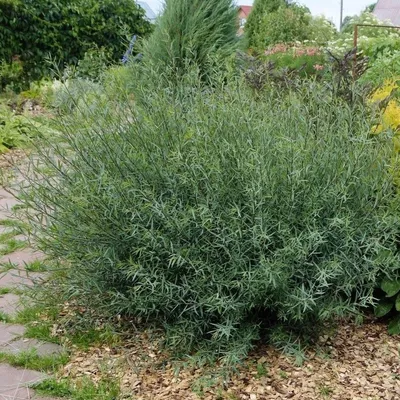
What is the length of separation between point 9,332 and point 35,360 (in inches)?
14.2

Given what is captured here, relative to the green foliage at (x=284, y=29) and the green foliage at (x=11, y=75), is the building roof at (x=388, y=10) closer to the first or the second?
the green foliage at (x=284, y=29)

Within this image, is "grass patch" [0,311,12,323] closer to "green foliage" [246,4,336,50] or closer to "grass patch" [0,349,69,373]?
"grass patch" [0,349,69,373]

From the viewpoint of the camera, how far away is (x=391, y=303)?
2.63 meters

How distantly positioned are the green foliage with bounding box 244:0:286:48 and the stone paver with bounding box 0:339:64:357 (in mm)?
13117

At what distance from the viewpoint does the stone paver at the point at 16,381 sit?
2.22 metres

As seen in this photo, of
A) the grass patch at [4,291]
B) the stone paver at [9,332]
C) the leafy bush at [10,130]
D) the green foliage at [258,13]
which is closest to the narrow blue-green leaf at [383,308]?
the stone paver at [9,332]

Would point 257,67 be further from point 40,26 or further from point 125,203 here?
point 40,26

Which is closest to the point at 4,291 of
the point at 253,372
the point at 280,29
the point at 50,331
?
the point at 50,331

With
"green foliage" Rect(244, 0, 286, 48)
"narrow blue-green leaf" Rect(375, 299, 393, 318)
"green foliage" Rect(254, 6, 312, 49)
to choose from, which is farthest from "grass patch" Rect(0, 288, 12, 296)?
"green foliage" Rect(244, 0, 286, 48)

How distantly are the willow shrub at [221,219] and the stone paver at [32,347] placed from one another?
10.7 inches

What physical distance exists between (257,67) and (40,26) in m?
7.01

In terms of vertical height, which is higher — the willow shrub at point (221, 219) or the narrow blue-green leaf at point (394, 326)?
the willow shrub at point (221, 219)

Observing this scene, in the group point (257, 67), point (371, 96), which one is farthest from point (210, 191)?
point (257, 67)

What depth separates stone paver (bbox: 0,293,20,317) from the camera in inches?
115
